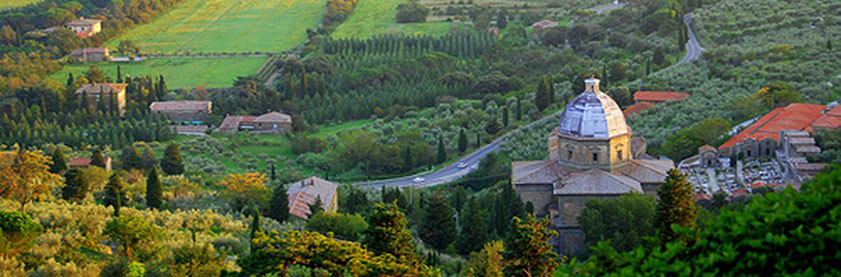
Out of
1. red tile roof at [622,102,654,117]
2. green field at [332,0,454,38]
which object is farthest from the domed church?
green field at [332,0,454,38]

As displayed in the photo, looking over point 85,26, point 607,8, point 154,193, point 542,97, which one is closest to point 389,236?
point 154,193

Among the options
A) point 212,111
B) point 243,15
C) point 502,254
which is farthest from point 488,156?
point 243,15

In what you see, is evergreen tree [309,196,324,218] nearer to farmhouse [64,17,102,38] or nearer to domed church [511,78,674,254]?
domed church [511,78,674,254]

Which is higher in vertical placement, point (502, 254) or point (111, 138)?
point (502, 254)

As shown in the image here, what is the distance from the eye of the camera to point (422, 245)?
44844 millimetres

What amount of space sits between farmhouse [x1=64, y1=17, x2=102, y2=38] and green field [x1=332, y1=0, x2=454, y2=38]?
31467 millimetres

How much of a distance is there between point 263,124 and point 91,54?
38608 millimetres

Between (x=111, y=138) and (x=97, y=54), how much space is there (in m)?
38.0

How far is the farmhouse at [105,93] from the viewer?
9312 cm

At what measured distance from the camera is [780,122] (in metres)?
55.3

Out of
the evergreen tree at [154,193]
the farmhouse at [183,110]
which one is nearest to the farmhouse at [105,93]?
the farmhouse at [183,110]

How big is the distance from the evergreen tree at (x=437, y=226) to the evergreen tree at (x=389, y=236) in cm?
1265

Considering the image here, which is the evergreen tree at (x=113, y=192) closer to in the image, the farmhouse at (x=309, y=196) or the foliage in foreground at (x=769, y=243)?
the farmhouse at (x=309, y=196)

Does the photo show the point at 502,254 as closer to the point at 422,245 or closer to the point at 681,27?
the point at 422,245
